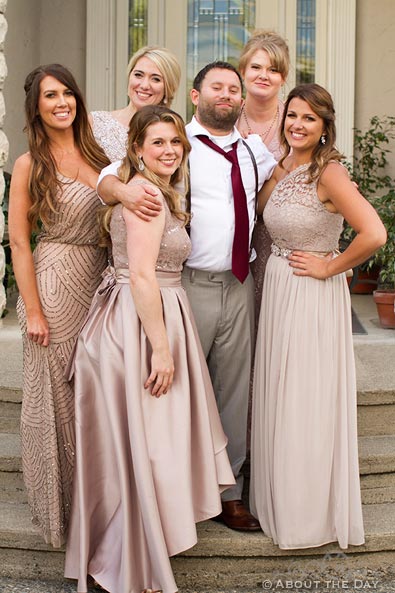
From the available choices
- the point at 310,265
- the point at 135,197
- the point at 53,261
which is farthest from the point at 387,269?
the point at 135,197

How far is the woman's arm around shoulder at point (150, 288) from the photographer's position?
125 inches

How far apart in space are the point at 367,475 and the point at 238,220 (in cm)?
148

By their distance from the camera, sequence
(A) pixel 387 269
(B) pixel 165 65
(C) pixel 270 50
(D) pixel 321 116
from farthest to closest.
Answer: (A) pixel 387 269, (B) pixel 165 65, (C) pixel 270 50, (D) pixel 321 116

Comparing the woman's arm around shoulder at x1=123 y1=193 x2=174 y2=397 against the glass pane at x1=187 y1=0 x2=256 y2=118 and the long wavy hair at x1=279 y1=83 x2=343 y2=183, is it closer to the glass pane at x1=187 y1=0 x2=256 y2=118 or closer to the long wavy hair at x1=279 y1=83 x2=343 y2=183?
the long wavy hair at x1=279 y1=83 x2=343 y2=183

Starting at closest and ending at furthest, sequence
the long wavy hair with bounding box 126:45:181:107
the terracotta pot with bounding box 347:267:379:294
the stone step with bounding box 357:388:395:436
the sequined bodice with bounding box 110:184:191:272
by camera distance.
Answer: the sequined bodice with bounding box 110:184:191:272, the long wavy hair with bounding box 126:45:181:107, the stone step with bounding box 357:388:395:436, the terracotta pot with bounding box 347:267:379:294

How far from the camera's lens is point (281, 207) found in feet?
11.4

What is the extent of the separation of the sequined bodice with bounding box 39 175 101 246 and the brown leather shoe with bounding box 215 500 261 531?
1.31 meters

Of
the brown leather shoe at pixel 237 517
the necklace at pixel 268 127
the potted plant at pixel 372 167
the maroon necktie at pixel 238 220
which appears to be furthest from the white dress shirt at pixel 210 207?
the potted plant at pixel 372 167

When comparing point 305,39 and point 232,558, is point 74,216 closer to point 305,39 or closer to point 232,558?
point 232,558

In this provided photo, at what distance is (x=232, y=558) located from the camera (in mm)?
3686

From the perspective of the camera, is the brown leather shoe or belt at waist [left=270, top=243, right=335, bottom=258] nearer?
belt at waist [left=270, top=243, right=335, bottom=258]

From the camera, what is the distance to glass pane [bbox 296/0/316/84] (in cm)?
754

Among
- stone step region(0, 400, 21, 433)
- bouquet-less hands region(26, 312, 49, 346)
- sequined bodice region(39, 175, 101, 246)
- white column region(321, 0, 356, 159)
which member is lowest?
stone step region(0, 400, 21, 433)

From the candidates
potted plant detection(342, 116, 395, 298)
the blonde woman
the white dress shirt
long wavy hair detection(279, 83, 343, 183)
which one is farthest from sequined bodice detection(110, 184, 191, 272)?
potted plant detection(342, 116, 395, 298)
